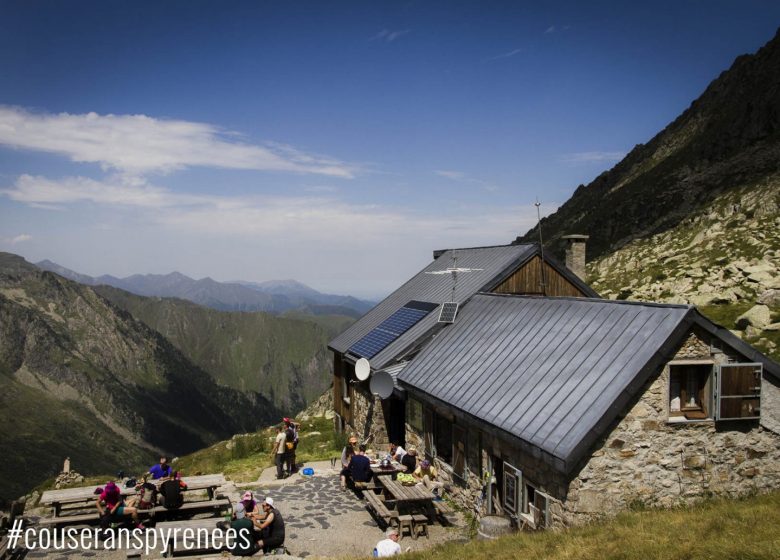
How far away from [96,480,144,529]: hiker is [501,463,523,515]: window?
30.4 ft

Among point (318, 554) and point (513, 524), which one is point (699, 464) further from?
point (318, 554)

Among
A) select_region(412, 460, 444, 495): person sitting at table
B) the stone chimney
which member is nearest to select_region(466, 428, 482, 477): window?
select_region(412, 460, 444, 495): person sitting at table

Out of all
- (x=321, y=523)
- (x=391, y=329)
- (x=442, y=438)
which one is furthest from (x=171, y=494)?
(x=391, y=329)

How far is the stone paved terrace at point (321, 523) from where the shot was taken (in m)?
14.5

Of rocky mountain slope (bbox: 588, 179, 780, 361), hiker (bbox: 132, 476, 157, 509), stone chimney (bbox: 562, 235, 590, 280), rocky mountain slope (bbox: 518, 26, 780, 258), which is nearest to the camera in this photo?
hiker (bbox: 132, 476, 157, 509)

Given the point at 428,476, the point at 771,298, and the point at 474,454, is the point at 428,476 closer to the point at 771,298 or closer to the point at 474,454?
the point at 474,454

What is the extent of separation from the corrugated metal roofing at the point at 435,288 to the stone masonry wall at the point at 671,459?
1074 cm

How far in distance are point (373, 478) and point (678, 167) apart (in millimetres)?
71401

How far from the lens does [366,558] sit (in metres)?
12.9

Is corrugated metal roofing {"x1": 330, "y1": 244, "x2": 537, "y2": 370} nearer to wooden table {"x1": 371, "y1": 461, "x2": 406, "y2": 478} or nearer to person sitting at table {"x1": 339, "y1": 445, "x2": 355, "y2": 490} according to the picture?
person sitting at table {"x1": 339, "y1": 445, "x2": 355, "y2": 490}

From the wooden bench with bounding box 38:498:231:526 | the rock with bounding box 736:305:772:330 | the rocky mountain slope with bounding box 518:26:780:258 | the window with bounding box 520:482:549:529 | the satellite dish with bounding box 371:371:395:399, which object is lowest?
the wooden bench with bounding box 38:498:231:526

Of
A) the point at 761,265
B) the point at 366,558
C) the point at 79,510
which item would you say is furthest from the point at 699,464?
the point at 761,265

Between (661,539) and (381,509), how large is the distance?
7.39 m

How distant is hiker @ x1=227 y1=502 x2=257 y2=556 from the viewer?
13.5 meters
